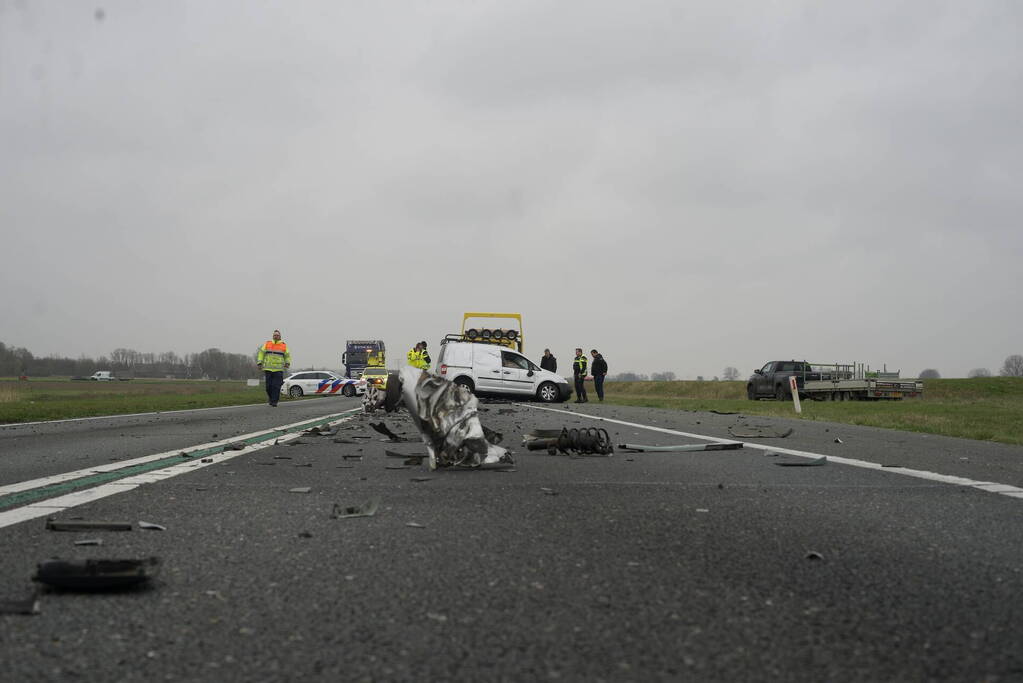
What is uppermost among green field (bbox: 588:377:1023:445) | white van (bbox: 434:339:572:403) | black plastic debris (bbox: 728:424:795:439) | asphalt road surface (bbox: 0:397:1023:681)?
white van (bbox: 434:339:572:403)

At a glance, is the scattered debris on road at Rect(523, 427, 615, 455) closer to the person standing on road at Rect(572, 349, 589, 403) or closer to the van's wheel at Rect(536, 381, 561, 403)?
the van's wheel at Rect(536, 381, 561, 403)

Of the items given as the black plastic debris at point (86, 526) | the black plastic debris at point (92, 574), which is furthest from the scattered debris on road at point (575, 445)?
the black plastic debris at point (92, 574)

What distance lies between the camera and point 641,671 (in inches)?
66.3

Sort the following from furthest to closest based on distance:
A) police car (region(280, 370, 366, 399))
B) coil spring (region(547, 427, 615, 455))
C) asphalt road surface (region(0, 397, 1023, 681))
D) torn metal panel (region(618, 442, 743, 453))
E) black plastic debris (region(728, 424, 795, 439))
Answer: police car (region(280, 370, 366, 399)) → black plastic debris (region(728, 424, 795, 439)) → torn metal panel (region(618, 442, 743, 453)) → coil spring (region(547, 427, 615, 455)) → asphalt road surface (region(0, 397, 1023, 681))

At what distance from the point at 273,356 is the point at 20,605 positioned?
17.4m

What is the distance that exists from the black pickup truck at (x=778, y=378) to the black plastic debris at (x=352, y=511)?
29.3 m

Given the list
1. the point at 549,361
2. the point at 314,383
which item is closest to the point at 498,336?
the point at 549,361

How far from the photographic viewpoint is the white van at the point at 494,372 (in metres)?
23.7

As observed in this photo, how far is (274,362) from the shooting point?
18.8 metres

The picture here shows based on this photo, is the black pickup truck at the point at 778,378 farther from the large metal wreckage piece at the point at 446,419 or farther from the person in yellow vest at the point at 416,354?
the large metal wreckage piece at the point at 446,419

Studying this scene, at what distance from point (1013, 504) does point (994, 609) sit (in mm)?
2289

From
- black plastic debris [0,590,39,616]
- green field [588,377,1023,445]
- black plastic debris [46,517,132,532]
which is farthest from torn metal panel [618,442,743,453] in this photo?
black plastic debris [0,590,39,616]

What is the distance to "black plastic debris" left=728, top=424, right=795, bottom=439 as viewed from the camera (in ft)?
29.5

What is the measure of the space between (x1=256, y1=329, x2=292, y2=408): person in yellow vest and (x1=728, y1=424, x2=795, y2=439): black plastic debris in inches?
475
